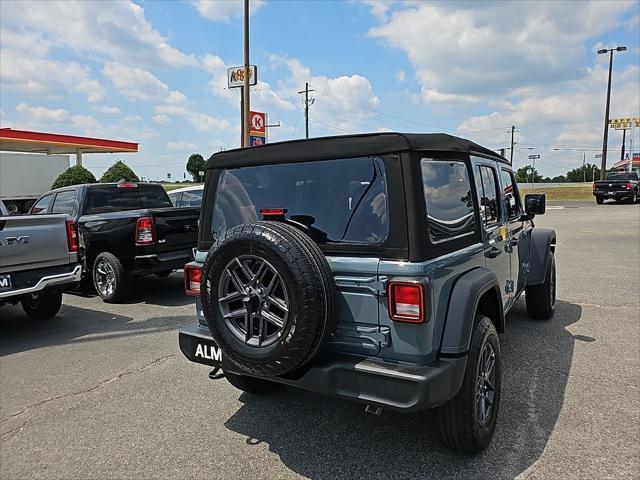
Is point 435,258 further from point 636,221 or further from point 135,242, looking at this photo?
point 636,221

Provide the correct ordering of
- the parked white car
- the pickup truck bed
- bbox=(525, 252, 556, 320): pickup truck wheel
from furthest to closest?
the parked white car < bbox=(525, 252, 556, 320): pickup truck wheel < the pickup truck bed

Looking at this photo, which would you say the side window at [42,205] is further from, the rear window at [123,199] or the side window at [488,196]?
the side window at [488,196]

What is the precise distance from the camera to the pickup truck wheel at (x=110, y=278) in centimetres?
687

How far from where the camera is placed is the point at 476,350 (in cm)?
273

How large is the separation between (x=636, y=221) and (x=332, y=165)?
17979 mm

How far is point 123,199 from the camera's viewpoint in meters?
7.99

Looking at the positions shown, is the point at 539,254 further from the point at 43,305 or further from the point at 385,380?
the point at 43,305

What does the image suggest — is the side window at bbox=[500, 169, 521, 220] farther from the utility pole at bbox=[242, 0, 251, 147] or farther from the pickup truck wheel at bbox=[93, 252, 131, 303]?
the utility pole at bbox=[242, 0, 251, 147]

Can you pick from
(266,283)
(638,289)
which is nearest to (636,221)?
(638,289)

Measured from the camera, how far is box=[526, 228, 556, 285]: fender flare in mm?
5051

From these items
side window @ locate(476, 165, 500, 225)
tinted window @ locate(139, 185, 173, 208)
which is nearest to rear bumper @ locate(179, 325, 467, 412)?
side window @ locate(476, 165, 500, 225)

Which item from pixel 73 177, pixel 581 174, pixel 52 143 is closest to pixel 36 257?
pixel 73 177

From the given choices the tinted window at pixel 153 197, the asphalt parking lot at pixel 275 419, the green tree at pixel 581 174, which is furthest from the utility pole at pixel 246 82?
the green tree at pixel 581 174

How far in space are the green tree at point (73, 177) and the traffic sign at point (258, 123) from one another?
45.3 feet
